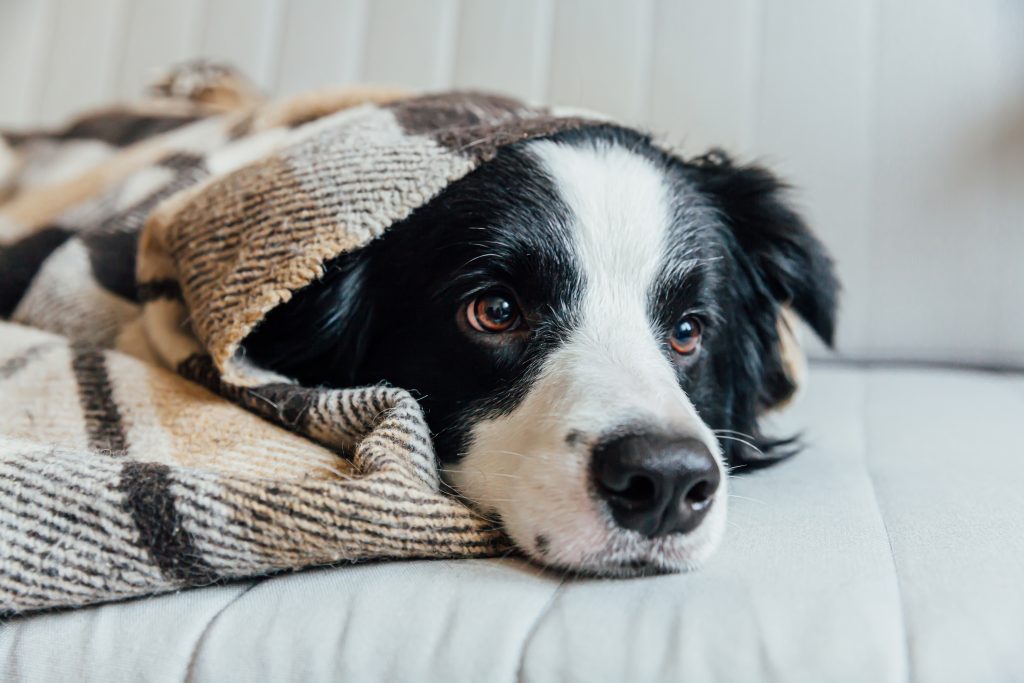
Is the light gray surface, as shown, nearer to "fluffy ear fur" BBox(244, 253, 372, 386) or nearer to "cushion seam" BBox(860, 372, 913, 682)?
"cushion seam" BBox(860, 372, 913, 682)

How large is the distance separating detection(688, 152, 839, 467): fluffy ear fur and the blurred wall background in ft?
2.06

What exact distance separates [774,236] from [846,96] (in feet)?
2.64

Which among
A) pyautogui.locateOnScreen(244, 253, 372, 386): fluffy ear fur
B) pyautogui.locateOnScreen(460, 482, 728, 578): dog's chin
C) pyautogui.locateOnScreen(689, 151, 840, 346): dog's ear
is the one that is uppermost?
pyautogui.locateOnScreen(689, 151, 840, 346): dog's ear

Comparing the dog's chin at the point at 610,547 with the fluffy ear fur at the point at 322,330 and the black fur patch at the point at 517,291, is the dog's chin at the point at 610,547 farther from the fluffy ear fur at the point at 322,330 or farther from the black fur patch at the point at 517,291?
the fluffy ear fur at the point at 322,330

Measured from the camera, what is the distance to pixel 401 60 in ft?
8.01

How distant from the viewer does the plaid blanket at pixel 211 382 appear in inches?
34.5

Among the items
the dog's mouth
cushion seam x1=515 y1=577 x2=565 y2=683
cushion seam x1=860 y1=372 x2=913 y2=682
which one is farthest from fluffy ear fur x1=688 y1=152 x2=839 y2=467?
cushion seam x1=515 y1=577 x2=565 y2=683

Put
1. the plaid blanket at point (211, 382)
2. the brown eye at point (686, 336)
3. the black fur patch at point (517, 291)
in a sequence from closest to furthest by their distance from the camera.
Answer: the plaid blanket at point (211, 382)
the black fur patch at point (517, 291)
the brown eye at point (686, 336)

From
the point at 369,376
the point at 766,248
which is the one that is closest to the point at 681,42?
the point at 766,248

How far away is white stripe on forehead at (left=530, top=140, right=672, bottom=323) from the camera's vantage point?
47.4 inches

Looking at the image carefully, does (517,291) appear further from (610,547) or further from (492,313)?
(610,547)

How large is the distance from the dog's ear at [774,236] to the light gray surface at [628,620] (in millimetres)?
536

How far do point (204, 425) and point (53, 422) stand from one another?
0.19m

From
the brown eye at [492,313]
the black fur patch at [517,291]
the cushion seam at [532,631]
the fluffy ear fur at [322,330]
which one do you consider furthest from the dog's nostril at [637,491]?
the fluffy ear fur at [322,330]
